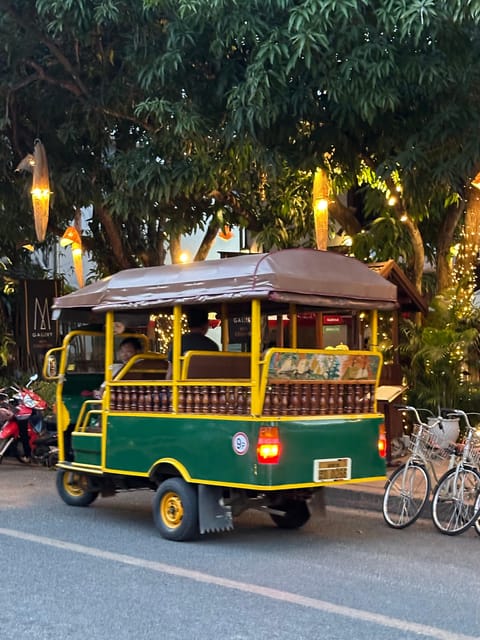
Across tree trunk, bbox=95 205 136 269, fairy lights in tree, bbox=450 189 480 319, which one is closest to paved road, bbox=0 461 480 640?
fairy lights in tree, bbox=450 189 480 319

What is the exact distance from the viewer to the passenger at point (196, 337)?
318 inches

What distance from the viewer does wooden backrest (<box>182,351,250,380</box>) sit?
7.64m

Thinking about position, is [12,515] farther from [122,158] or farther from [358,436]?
[122,158]

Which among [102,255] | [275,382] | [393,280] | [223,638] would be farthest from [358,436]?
[102,255]

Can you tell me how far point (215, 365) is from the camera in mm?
7859

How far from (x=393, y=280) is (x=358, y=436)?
445 cm

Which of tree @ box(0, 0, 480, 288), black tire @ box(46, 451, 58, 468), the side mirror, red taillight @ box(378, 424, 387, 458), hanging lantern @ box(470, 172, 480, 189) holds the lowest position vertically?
black tire @ box(46, 451, 58, 468)

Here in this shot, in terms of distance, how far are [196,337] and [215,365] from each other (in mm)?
446

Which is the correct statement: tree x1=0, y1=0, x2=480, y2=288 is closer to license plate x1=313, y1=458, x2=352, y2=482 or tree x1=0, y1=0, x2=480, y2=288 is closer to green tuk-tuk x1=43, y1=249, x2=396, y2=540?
green tuk-tuk x1=43, y1=249, x2=396, y2=540

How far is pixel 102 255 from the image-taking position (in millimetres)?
16828

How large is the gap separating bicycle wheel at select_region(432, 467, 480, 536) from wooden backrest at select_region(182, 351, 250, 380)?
211 centimetres

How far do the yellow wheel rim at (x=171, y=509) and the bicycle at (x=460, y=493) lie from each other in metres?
2.41

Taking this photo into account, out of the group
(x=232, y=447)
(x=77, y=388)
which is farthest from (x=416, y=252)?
(x=232, y=447)

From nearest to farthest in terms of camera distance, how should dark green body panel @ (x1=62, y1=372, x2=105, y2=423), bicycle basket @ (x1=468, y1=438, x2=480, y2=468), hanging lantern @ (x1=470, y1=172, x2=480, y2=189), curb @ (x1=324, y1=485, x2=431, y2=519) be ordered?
bicycle basket @ (x1=468, y1=438, x2=480, y2=468)
dark green body panel @ (x1=62, y1=372, x2=105, y2=423)
curb @ (x1=324, y1=485, x2=431, y2=519)
hanging lantern @ (x1=470, y1=172, x2=480, y2=189)
